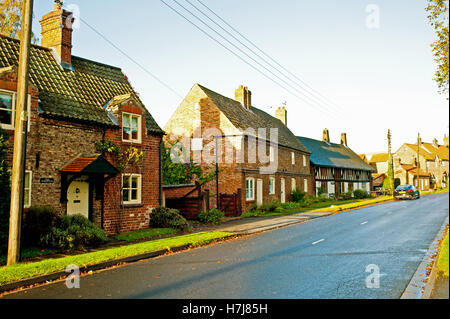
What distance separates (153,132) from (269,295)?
13.1 meters

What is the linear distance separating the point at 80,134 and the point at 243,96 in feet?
77.9

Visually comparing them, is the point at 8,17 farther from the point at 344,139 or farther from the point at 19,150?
the point at 344,139

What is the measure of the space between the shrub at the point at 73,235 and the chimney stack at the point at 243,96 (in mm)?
25324

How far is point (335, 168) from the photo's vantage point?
51.1 metres

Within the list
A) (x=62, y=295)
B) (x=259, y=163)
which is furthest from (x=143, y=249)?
(x=259, y=163)

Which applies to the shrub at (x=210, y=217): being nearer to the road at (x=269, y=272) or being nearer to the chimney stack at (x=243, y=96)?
the road at (x=269, y=272)

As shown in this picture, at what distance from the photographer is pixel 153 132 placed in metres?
18.3

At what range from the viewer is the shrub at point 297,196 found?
117ft

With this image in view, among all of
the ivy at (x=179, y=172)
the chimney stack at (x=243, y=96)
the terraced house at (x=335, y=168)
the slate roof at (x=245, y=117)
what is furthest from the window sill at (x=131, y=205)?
the terraced house at (x=335, y=168)

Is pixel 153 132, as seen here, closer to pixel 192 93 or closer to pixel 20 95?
pixel 20 95

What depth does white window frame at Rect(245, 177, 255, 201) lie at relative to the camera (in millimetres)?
27781

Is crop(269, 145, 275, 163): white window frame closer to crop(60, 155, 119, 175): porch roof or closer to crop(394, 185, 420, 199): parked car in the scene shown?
crop(394, 185, 420, 199): parked car

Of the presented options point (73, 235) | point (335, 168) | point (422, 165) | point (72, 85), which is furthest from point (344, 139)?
Result: point (73, 235)

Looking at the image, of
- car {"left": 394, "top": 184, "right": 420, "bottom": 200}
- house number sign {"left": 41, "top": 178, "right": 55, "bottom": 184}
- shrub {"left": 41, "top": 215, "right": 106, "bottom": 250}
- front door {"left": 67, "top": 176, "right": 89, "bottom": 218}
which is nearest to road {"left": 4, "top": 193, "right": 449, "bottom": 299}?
shrub {"left": 41, "top": 215, "right": 106, "bottom": 250}
